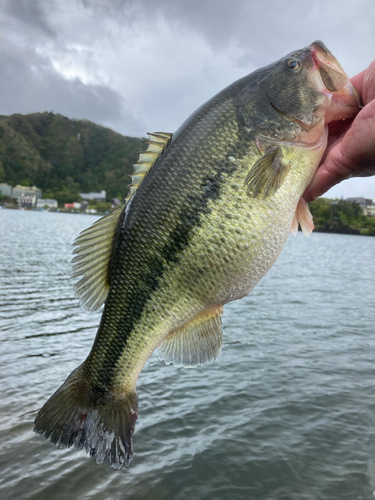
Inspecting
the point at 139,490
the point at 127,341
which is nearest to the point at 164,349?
the point at 127,341

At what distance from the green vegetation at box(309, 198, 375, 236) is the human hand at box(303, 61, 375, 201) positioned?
10977cm

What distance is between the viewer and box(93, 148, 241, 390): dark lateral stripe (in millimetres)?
2473

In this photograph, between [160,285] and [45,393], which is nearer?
[160,285]

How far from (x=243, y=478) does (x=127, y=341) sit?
410cm

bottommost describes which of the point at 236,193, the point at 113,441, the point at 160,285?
the point at 113,441

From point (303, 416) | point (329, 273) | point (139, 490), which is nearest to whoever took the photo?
point (139, 490)

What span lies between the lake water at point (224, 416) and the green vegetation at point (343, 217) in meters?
102

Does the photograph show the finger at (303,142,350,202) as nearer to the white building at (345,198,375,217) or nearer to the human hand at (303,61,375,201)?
the human hand at (303,61,375,201)

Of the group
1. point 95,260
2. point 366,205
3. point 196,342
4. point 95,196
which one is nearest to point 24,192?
point 95,196

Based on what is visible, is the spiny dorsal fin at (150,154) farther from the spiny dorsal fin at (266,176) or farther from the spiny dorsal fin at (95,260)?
the spiny dorsal fin at (266,176)

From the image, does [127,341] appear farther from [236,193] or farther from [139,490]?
[139,490]

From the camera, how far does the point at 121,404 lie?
2787 millimetres

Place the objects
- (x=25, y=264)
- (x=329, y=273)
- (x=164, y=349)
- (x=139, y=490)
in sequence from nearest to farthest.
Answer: (x=164, y=349)
(x=139, y=490)
(x=25, y=264)
(x=329, y=273)

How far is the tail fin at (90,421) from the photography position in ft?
8.71
